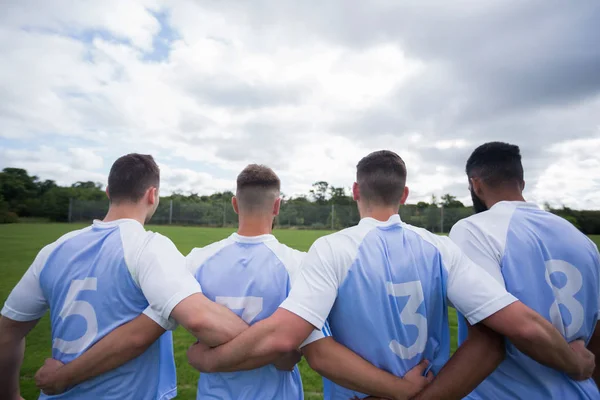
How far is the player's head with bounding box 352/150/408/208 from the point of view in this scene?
203 cm

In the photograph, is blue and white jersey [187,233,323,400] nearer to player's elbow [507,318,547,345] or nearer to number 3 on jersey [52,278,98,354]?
number 3 on jersey [52,278,98,354]

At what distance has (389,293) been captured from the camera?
1.76 meters

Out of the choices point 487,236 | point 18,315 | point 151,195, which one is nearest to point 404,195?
point 487,236

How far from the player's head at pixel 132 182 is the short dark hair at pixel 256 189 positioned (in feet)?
2.03

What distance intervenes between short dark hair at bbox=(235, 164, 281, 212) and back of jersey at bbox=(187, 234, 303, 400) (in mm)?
290

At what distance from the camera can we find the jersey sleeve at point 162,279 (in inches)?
70.0

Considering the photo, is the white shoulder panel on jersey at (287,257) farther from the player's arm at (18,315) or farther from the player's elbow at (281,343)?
the player's arm at (18,315)

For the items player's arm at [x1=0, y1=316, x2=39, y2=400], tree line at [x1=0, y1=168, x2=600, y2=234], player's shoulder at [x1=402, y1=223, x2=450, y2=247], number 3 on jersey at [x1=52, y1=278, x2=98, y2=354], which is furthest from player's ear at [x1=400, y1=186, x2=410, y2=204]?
tree line at [x1=0, y1=168, x2=600, y2=234]

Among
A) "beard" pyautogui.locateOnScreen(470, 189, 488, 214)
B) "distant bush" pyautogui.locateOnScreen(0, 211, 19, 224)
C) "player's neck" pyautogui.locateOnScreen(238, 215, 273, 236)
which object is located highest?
"beard" pyautogui.locateOnScreen(470, 189, 488, 214)

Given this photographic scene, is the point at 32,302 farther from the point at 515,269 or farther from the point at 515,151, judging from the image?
the point at 515,151

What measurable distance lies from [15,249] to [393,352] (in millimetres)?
18806

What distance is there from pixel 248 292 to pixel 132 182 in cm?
108

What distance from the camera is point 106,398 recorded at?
1.95 meters

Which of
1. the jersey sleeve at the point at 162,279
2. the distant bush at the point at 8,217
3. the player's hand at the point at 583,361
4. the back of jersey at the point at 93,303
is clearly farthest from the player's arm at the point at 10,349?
the distant bush at the point at 8,217
